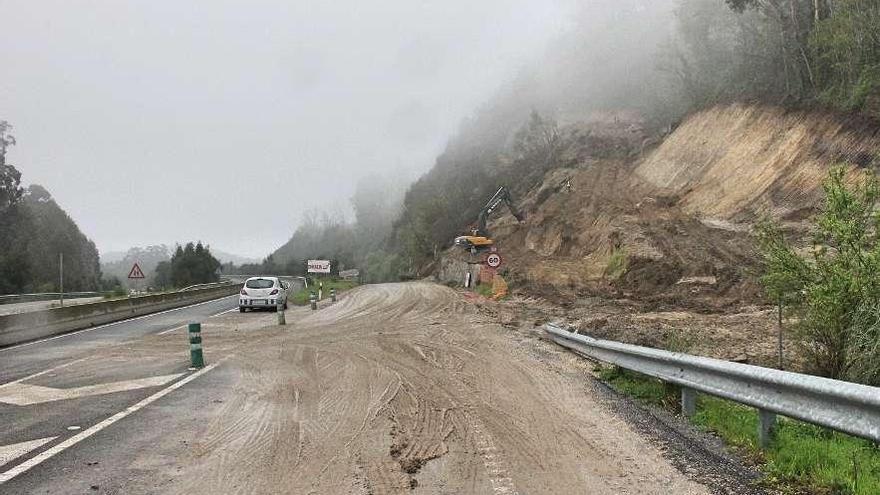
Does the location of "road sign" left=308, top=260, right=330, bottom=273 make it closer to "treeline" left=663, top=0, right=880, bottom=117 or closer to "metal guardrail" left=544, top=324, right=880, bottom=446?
"treeline" left=663, top=0, right=880, bottom=117

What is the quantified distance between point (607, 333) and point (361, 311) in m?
A: 13.0

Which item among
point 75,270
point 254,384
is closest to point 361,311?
point 254,384

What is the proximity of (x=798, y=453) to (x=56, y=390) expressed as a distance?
9793mm

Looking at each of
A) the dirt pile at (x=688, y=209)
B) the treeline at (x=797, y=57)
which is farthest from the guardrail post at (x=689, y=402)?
the treeline at (x=797, y=57)

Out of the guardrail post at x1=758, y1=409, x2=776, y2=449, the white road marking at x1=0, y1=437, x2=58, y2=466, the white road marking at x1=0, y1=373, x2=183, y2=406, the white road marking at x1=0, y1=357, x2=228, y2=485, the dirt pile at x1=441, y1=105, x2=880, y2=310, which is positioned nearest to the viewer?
the white road marking at x1=0, y1=357, x2=228, y2=485

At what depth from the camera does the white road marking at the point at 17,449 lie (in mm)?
5711

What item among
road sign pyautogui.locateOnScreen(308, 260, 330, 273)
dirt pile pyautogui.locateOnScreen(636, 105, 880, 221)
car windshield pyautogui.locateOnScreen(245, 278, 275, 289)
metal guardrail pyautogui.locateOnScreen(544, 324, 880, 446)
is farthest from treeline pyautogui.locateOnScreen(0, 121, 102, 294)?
metal guardrail pyautogui.locateOnScreen(544, 324, 880, 446)

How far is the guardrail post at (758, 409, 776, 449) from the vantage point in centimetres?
560

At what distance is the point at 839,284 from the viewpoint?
738cm

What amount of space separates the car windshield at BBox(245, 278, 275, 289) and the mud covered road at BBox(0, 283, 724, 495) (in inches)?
594

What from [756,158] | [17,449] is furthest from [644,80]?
[17,449]

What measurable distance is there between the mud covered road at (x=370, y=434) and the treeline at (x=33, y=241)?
63070mm

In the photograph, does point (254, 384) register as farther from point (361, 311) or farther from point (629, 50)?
point (629, 50)

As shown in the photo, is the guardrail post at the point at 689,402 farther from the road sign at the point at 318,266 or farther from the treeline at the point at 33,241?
the treeline at the point at 33,241
